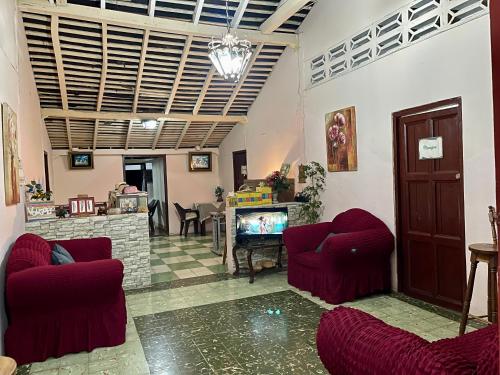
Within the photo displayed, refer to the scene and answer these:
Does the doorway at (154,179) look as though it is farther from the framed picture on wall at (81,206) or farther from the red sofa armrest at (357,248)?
the red sofa armrest at (357,248)

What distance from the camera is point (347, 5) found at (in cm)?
495

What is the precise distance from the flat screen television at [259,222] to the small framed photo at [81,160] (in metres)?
5.23

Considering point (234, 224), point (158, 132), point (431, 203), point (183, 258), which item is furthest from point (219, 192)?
point (431, 203)

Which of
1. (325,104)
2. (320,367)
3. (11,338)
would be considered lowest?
(320,367)

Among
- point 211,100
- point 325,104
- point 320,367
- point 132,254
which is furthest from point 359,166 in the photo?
point 211,100

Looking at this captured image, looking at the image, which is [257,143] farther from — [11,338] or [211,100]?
[11,338]

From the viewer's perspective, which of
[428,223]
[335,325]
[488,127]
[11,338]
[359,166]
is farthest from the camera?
[359,166]

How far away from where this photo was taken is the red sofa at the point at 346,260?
4121 mm

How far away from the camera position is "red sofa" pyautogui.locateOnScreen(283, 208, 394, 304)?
4121 millimetres

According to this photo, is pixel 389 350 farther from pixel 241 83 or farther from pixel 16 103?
pixel 241 83

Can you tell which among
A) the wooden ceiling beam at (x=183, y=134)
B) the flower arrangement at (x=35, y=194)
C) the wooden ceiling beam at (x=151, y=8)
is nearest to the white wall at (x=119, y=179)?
the wooden ceiling beam at (x=183, y=134)

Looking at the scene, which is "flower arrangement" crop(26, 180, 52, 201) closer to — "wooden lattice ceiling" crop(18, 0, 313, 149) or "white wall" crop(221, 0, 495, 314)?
"wooden lattice ceiling" crop(18, 0, 313, 149)

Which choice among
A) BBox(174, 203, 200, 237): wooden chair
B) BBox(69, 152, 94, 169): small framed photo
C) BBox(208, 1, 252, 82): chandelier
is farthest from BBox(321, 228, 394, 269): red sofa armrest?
BBox(69, 152, 94, 169): small framed photo

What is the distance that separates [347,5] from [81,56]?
398 centimetres
